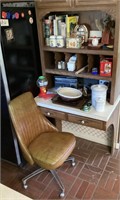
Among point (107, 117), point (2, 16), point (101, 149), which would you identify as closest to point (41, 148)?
point (107, 117)

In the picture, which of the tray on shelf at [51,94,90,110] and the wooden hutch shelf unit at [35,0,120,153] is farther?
the tray on shelf at [51,94,90,110]

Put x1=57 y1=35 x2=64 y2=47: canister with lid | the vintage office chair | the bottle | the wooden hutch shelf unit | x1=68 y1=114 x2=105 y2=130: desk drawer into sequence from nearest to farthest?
the wooden hutch shelf unit
the vintage office chair
x1=68 y1=114 x2=105 y2=130: desk drawer
x1=57 y1=35 x2=64 y2=47: canister with lid
the bottle

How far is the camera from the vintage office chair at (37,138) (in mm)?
1651

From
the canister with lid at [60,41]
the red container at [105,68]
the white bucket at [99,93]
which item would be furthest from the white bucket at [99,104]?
the canister with lid at [60,41]

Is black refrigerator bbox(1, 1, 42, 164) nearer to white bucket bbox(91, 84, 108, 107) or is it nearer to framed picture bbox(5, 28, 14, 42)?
framed picture bbox(5, 28, 14, 42)

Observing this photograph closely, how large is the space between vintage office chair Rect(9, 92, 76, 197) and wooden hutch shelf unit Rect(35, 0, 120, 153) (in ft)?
0.59

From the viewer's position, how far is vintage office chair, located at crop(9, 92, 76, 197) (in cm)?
165

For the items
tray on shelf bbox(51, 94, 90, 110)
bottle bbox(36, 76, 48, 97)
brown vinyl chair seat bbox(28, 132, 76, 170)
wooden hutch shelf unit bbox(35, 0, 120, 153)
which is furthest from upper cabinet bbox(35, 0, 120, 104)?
brown vinyl chair seat bbox(28, 132, 76, 170)

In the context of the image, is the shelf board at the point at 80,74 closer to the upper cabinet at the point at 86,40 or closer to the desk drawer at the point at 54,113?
the upper cabinet at the point at 86,40

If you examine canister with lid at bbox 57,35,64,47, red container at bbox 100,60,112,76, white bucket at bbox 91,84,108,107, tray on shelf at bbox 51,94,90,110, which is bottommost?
tray on shelf at bbox 51,94,90,110

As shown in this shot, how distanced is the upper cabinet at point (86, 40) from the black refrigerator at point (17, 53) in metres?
0.09

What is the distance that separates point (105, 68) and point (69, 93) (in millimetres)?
467

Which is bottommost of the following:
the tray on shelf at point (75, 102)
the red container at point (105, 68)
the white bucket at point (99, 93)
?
the tray on shelf at point (75, 102)

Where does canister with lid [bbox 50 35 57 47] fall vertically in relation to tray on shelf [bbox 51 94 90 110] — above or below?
above
